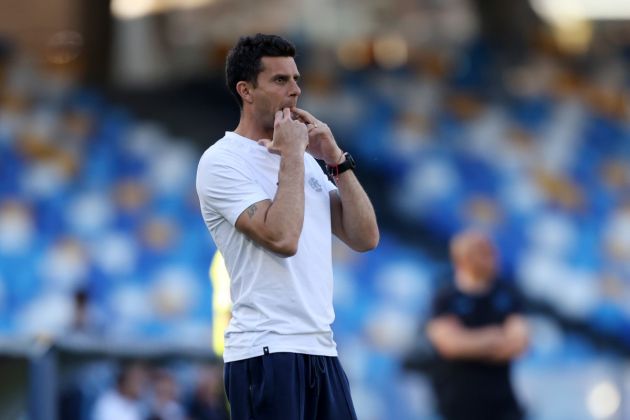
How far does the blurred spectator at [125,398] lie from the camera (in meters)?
8.03

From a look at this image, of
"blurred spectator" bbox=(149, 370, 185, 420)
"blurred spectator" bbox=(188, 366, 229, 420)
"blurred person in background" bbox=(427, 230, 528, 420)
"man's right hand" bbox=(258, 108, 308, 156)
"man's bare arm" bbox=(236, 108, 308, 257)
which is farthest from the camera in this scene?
"blurred spectator" bbox=(188, 366, 229, 420)

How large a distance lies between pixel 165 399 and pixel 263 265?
4268 millimetres

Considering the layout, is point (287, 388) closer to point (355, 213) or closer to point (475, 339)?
point (355, 213)

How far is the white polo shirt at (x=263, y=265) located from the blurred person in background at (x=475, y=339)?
3.43m

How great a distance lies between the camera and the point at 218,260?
8383 millimetres

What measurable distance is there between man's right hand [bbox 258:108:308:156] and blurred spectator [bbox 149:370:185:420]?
423cm

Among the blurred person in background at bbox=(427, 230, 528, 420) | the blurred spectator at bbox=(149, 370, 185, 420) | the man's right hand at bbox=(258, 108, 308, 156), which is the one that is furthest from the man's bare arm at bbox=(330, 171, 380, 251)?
the blurred spectator at bbox=(149, 370, 185, 420)

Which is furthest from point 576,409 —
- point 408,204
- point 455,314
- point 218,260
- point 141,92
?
point 141,92

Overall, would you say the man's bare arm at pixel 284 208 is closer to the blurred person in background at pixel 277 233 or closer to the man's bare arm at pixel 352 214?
the blurred person in background at pixel 277 233

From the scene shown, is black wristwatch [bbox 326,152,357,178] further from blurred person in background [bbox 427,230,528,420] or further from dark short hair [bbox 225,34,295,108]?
blurred person in background [bbox 427,230,528,420]

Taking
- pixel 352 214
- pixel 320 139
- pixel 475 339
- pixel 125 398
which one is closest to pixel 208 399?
pixel 125 398

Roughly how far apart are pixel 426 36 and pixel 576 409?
22.9 ft

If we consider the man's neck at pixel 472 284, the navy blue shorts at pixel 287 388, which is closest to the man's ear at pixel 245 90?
the navy blue shorts at pixel 287 388

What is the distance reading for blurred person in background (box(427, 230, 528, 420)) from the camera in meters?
7.85
